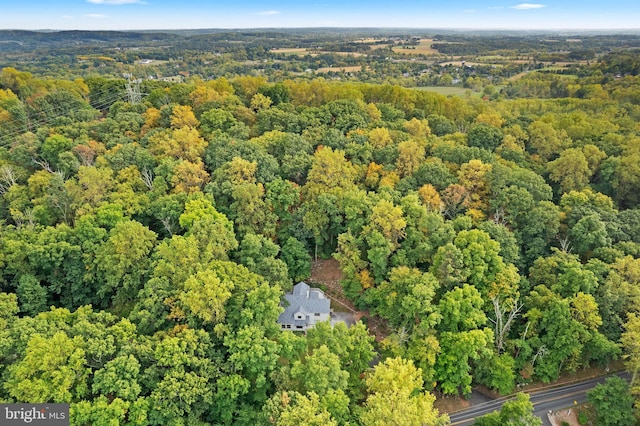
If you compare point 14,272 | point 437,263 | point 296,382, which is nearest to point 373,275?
point 437,263

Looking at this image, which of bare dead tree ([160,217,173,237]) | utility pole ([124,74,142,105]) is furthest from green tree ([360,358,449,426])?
utility pole ([124,74,142,105])

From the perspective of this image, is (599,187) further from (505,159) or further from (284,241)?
(284,241)

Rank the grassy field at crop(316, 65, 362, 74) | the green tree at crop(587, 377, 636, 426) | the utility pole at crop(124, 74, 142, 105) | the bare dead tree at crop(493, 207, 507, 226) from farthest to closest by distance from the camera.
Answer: the grassy field at crop(316, 65, 362, 74)
the utility pole at crop(124, 74, 142, 105)
the bare dead tree at crop(493, 207, 507, 226)
the green tree at crop(587, 377, 636, 426)

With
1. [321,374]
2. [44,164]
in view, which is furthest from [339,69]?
[321,374]

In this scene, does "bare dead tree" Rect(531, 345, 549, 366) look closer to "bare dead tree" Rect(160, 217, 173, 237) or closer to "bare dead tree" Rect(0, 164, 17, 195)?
"bare dead tree" Rect(160, 217, 173, 237)

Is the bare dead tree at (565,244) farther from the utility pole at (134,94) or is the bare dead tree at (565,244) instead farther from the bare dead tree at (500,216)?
the utility pole at (134,94)

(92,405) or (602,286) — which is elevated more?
(602,286)
